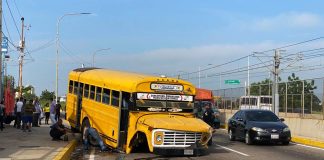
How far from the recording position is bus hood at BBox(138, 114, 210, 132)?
14972 mm

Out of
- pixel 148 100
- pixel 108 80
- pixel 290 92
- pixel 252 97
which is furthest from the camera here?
pixel 252 97

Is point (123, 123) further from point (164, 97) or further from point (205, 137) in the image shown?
point (205, 137)

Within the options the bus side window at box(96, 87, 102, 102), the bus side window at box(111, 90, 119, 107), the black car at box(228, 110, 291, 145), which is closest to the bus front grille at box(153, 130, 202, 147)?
the bus side window at box(111, 90, 119, 107)

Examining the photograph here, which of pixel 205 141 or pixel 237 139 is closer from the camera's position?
pixel 205 141

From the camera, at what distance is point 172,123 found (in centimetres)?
1520

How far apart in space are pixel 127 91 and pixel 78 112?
6167 mm

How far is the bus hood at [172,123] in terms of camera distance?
1497cm

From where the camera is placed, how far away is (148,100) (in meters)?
16.3

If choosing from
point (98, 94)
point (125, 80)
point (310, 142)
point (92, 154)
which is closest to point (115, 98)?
point (125, 80)

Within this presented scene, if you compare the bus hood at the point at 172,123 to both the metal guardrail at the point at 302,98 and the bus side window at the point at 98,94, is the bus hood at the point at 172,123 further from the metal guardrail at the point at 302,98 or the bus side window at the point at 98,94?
the metal guardrail at the point at 302,98

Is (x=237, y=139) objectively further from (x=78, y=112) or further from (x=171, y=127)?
(x=171, y=127)

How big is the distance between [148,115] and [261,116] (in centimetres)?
722

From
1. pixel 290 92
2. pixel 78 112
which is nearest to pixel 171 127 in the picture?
pixel 78 112

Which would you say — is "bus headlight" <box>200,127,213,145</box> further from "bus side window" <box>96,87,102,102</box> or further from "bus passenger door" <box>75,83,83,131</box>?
"bus passenger door" <box>75,83,83,131</box>
